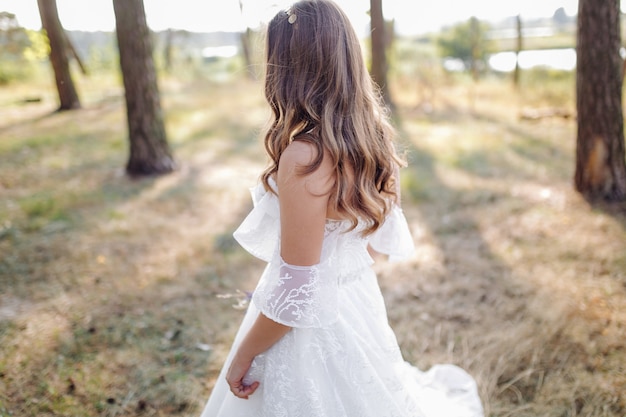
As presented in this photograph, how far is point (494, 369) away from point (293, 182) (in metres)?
1.90

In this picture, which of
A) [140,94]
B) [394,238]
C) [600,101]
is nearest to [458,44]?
[600,101]

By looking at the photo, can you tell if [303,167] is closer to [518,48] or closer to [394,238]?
[394,238]

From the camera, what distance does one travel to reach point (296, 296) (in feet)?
3.85

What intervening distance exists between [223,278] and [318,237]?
2.38m

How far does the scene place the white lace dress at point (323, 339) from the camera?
120 centimetres

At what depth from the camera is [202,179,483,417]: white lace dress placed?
1.20 m

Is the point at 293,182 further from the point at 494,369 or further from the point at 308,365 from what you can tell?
the point at 494,369

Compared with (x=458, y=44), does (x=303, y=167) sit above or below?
below

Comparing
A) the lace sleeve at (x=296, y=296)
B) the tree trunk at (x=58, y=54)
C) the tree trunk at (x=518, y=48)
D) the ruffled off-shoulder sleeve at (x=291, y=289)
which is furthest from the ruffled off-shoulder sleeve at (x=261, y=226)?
the tree trunk at (x=518, y=48)

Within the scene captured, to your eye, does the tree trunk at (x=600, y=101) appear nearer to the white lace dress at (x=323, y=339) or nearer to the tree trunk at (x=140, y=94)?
the white lace dress at (x=323, y=339)

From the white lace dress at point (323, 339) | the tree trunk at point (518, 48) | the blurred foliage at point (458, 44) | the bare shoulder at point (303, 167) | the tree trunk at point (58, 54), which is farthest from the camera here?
the blurred foliage at point (458, 44)

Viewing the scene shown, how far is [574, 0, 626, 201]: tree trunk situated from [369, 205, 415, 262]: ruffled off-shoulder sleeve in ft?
10.1

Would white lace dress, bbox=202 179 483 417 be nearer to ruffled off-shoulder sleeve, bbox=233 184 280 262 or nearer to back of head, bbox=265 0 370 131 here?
ruffled off-shoulder sleeve, bbox=233 184 280 262

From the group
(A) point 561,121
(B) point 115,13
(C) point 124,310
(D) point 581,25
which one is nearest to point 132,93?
(B) point 115,13
